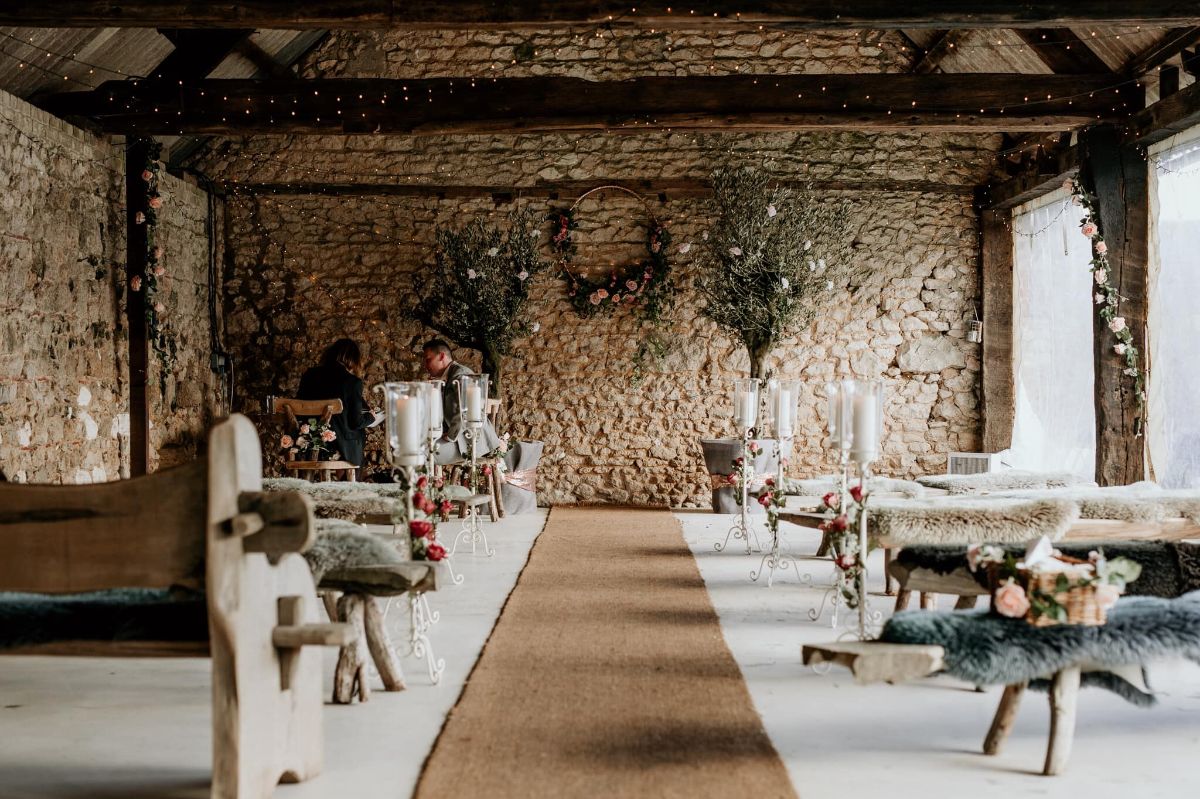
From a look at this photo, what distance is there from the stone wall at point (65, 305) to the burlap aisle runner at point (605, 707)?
3.40 meters

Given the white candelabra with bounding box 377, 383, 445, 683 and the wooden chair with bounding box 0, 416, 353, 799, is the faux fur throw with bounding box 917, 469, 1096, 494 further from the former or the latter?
the wooden chair with bounding box 0, 416, 353, 799

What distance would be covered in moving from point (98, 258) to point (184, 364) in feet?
5.36

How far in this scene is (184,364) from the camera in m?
9.05

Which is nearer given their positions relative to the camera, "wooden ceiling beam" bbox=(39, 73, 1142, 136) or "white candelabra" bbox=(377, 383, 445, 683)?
"white candelabra" bbox=(377, 383, 445, 683)

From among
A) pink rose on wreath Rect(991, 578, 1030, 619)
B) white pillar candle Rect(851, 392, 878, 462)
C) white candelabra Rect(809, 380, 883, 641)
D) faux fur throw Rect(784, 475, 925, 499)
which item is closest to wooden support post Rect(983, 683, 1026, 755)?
pink rose on wreath Rect(991, 578, 1030, 619)

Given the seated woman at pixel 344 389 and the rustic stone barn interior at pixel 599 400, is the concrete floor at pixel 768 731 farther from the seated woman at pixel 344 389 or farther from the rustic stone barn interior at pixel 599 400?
the seated woman at pixel 344 389

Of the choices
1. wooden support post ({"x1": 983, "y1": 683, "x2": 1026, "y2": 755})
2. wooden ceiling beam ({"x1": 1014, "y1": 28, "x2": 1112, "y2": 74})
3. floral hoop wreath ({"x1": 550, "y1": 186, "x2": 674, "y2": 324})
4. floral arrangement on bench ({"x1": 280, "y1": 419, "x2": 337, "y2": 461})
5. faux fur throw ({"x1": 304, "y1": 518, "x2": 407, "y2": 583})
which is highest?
wooden ceiling beam ({"x1": 1014, "y1": 28, "x2": 1112, "y2": 74})

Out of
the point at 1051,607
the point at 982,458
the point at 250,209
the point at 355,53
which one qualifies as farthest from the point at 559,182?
the point at 1051,607

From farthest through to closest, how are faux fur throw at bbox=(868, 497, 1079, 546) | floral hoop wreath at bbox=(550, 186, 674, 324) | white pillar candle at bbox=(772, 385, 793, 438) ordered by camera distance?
floral hoop wreath at bbox=(550, 186, 674, 324)
white pillar candle at bbox=(772, 385, 793, 438)
faux fur throw at bbox=(868, 497, 1079, 546)

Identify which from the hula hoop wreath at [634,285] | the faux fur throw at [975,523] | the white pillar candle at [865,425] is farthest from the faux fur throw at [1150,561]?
the hula hoop wreath at [634,285]

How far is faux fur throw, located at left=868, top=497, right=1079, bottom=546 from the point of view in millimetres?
4164

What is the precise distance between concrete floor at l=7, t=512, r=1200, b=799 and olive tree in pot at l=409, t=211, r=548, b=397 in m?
5.08

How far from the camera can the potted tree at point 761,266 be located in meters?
8.56

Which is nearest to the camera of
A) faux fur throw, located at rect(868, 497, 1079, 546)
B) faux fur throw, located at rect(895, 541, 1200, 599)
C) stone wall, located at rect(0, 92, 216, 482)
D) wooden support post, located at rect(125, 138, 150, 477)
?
faux fur throw, located at rect(895, 541, 1200, 599)
